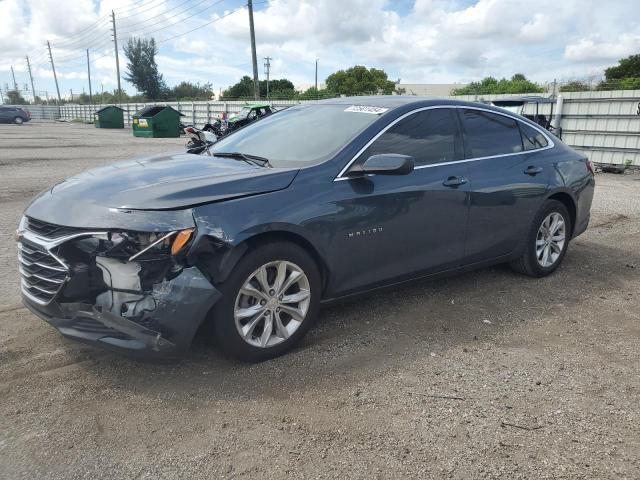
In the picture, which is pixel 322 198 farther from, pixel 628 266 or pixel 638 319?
pixel 628 266

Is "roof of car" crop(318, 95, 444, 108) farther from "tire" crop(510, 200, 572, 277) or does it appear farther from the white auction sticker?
"tire" crop(510, 200, 572, 277)

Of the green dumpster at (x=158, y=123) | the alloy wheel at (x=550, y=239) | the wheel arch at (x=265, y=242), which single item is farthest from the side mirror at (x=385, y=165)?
the green dumpster at (x=158, y=123)

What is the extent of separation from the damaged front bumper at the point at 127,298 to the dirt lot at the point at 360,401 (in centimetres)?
35

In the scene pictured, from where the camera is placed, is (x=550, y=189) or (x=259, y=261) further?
(x=550, y=189)

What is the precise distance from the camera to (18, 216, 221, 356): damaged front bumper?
2818 mm

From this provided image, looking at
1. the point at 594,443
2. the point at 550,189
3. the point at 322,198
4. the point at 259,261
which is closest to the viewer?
the point at 594,443

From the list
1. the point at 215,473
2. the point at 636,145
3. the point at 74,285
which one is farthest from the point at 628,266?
the point at 636,145

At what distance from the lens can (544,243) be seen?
16.7ft

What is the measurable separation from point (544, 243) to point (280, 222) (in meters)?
3.07

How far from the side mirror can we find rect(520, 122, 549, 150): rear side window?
76.6 inches

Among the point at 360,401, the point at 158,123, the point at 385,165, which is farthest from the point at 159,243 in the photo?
the point at 158,123

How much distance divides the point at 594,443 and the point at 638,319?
2003mm

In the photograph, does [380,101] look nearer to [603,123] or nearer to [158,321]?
[158,321]

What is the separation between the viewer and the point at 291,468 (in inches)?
95.0
